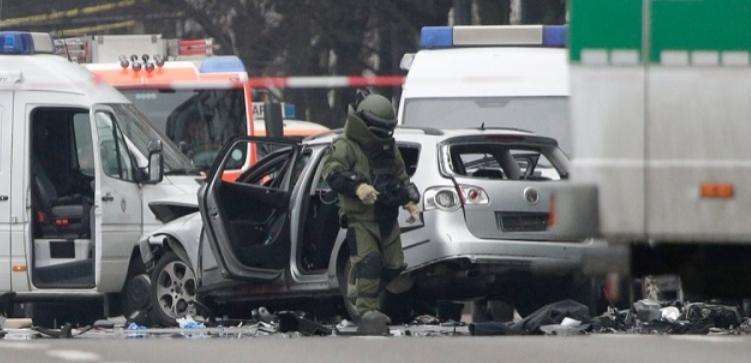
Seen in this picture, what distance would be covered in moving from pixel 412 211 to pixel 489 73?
4454 mm

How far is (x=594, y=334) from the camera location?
46.9 ft

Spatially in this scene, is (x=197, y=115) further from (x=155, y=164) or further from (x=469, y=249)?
(x=469, y=249)

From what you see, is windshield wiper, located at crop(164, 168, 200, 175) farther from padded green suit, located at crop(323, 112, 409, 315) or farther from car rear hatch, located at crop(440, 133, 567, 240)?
padded green suit, located at crop(323, 112, 409, 315)

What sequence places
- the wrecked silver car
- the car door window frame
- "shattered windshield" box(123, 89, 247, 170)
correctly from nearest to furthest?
the wrecked silver car < the car door window frame < "shattered windshield" box(123, 89, 247, 170)

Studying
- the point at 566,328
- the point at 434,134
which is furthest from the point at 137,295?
the point at 566,328

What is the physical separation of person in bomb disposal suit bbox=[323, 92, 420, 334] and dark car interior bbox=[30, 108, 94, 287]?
326 centimetres

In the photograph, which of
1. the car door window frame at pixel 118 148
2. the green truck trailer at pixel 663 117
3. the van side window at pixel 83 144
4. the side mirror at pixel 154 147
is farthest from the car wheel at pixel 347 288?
the green truck trailer at pixel 663 117

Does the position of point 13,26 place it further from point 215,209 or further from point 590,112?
point 590,112

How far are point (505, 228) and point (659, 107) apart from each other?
5432 millimetres

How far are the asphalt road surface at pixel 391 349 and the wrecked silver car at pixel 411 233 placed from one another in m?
1.02

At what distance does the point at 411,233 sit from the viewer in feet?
49.4

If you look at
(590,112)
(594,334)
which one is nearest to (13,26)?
(594,334)

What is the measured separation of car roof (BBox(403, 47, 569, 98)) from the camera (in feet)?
61.1

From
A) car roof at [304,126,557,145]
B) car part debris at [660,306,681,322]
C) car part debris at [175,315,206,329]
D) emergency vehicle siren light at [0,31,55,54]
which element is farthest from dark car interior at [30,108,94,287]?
car part debris at [660,306,681,322]
